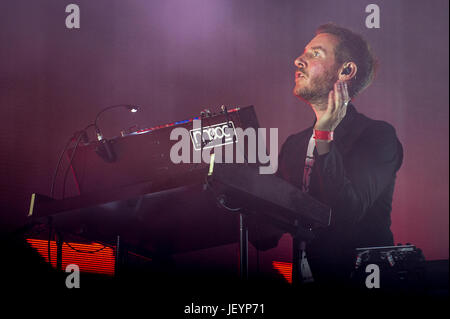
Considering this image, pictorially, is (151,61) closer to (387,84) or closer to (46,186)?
(46,186)

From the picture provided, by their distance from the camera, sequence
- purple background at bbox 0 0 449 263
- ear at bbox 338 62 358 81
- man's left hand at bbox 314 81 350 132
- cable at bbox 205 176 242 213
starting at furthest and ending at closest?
1. purple background at bbox 0 0 449 263
2. ear at bbox 338 62 358 81
3. man's left hand at bbox 314 81 350 132
4. cable at bbox 205 176 242 213

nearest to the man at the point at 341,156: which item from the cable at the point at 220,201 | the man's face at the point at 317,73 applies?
A: the man's face at the point at 317,73

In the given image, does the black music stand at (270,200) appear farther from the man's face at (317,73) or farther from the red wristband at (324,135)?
the man's face at (317,73)

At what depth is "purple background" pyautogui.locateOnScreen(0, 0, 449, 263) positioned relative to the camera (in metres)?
2.83

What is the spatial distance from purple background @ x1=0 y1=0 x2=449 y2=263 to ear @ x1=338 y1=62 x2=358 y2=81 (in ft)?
0.70

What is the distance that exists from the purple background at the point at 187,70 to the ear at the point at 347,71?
0.21 meters

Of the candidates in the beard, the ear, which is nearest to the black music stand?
the beard

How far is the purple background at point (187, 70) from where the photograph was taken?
283 centimetres

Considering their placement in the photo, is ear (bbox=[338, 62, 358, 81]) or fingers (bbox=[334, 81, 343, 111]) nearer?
fingers (bbox=[334, 81, 343, 111])

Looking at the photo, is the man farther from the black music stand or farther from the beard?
the black music stand

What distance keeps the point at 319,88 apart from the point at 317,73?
4.0 inches

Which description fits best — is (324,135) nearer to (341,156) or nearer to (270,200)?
(341,156)

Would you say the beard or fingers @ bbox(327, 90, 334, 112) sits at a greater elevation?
the beard
